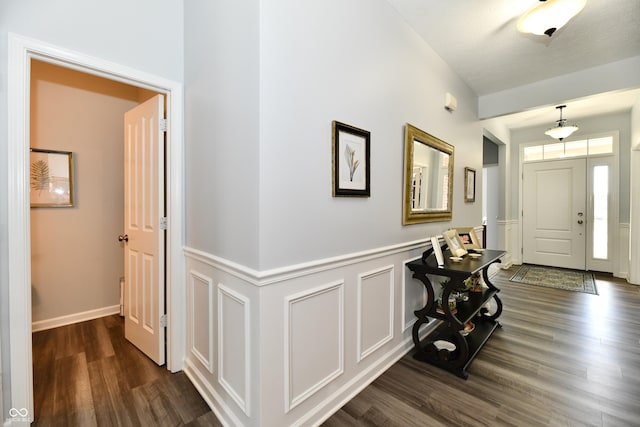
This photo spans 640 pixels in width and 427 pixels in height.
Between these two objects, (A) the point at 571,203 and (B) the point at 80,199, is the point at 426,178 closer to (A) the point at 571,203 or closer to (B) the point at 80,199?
(B) the point at 80,199

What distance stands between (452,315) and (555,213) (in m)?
4.97

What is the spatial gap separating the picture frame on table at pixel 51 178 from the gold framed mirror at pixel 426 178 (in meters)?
3.28

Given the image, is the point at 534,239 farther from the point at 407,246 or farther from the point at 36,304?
the point at 36,304

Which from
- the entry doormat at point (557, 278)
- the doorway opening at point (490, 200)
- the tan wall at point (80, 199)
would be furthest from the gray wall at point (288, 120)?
the doorway opening at point (490, 200)

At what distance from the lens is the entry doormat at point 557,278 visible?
4.16 m

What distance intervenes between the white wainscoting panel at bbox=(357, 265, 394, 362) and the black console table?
300 mm

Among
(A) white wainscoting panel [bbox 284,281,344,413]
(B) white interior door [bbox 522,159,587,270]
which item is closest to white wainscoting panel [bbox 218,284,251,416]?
(A) white wainscoting panel [bbox 284,281,344,413]

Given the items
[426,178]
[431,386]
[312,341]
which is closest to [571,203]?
[426,178]

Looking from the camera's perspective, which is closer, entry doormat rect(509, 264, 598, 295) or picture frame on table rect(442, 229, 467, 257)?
picture frame on table rect(442, 229, 467, 257)

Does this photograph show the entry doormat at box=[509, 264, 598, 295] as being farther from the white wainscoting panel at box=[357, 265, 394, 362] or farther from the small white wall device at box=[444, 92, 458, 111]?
the white wainscoting panel at box=[357, 265, 394, 362]

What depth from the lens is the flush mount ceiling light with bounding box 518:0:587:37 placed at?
1629 mm

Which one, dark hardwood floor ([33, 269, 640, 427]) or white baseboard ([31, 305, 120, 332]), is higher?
white baseboard ([31, 305, 120, 332])

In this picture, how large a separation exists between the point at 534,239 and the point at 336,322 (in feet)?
19.0

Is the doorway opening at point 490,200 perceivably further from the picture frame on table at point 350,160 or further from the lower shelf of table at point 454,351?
the picture frame on table at point 350,160
